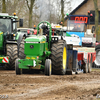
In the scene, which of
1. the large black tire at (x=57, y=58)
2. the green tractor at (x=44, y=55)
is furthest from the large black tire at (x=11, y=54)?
the large black tire at (x=57, y=58)

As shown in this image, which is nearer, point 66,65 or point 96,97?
point 96,97

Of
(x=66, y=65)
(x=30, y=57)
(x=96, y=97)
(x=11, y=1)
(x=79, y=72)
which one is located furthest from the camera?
(x=11, y=1)

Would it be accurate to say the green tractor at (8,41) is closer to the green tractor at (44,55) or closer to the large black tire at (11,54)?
the large black tire at (11,54)

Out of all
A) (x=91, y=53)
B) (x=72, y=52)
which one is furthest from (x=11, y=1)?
(x=72, y=52)

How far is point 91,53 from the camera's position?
1544 centimetres

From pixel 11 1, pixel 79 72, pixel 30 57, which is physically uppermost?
pixel 11 1

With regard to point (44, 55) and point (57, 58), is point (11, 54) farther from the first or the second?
point (57, 58)

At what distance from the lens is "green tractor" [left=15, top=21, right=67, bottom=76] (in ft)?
34.5

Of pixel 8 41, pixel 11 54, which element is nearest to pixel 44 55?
pixel 11 54

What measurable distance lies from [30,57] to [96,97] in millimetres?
4810

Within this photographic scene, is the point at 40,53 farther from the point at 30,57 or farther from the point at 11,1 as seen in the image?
the point at 11,1

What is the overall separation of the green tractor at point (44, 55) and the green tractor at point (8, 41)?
7.37 feet

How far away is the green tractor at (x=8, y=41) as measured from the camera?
537 inches

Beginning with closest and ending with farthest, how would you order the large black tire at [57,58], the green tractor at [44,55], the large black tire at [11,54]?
the green tractor at [44,55], the large black tire at [57,58], the large black tire at [11,54]
